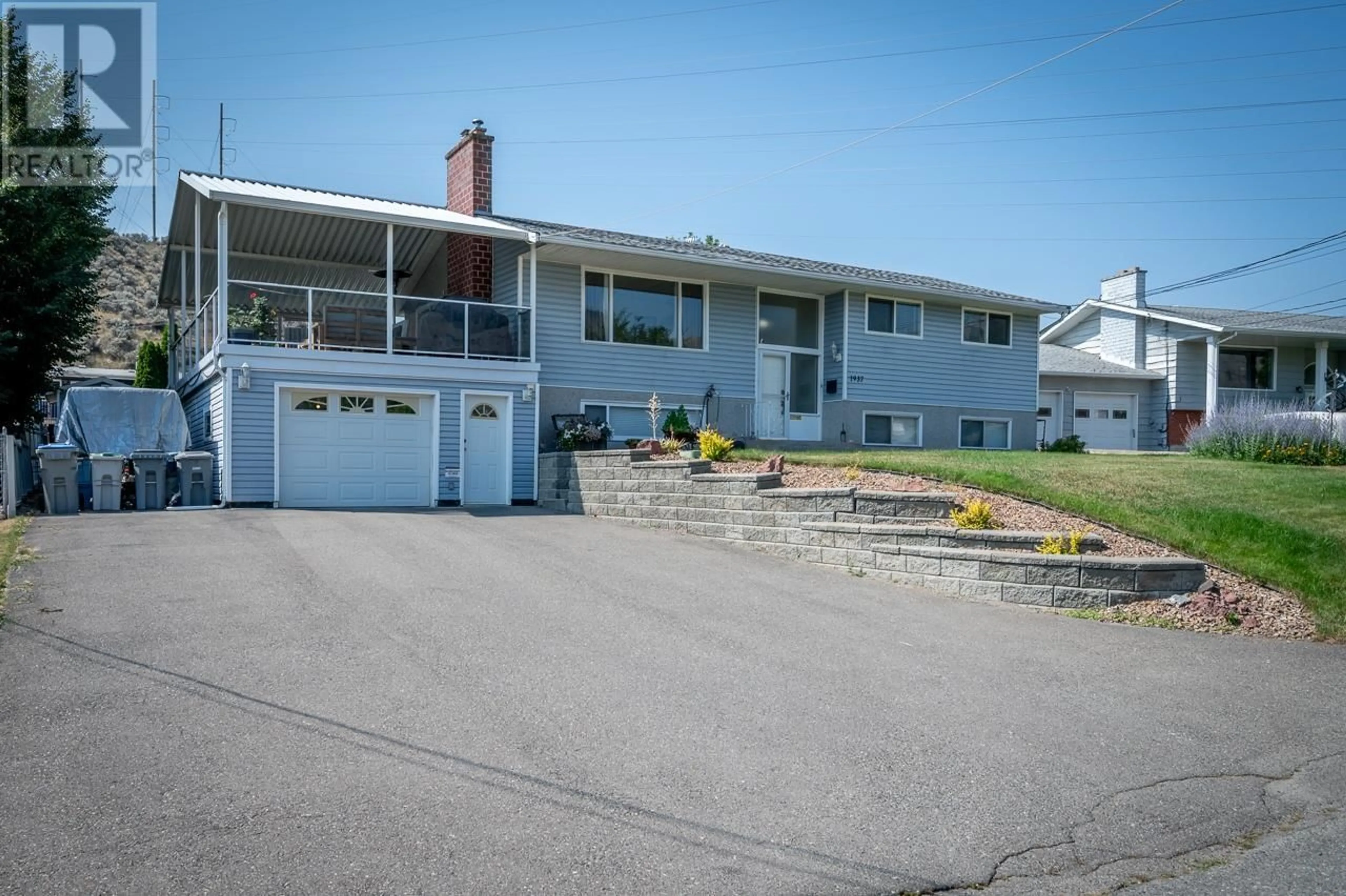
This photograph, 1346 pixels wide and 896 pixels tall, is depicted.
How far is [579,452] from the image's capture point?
16125 millimetres

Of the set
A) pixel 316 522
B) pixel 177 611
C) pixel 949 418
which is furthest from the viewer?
pixel 949 418

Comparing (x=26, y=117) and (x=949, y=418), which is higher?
(x=26, y=117)

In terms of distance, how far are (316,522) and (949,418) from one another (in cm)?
1510

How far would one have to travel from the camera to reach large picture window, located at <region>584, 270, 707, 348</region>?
1906 centimetres

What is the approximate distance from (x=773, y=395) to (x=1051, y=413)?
38.4 ft

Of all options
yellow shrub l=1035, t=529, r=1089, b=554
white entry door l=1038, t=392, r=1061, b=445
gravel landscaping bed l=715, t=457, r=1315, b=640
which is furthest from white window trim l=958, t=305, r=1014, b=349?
yellow shrub l=1035, t=529, r=1089, b=554

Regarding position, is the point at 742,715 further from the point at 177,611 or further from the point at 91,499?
the point at 91,499

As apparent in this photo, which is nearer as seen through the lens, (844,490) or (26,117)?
(844,490)

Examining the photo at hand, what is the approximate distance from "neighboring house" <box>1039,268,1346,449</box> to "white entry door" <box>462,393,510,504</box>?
53.4ft

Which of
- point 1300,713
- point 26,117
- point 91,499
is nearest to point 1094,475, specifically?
point 1300,713

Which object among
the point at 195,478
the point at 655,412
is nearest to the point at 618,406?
the point at 655,412

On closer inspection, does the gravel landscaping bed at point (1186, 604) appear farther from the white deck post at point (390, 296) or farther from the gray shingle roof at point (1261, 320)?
the gray shingle roof at point (1261, 320)

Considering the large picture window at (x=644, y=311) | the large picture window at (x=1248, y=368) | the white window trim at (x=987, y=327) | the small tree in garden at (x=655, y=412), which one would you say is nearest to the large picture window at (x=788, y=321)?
the large picture window at (x=644, y=311)

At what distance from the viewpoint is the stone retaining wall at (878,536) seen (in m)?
8.80
